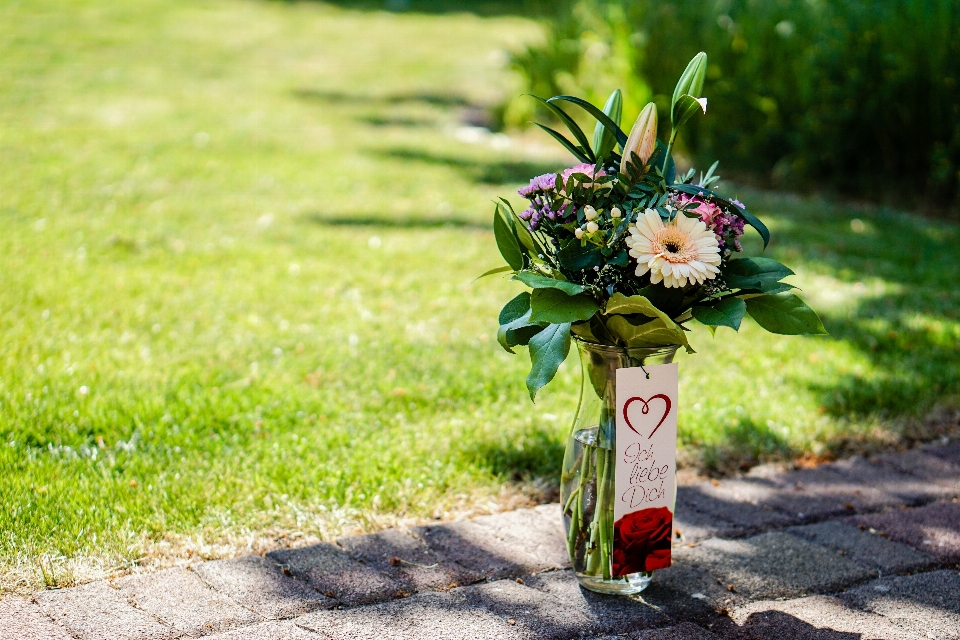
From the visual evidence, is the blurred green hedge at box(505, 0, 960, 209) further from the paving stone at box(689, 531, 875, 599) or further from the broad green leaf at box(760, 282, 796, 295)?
the broad green leaf at box(760, 282, 796, 295)

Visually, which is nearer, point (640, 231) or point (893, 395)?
point (640, 231)

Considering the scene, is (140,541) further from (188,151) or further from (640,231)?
(188,151)

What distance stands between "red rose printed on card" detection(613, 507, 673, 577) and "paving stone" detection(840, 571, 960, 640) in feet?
1.60

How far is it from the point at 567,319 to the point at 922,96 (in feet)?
17.6

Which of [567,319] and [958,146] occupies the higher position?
[958,146]

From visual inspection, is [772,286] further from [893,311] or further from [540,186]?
[893,311]

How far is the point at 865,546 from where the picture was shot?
2.60 meters

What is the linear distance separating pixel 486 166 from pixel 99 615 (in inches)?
225

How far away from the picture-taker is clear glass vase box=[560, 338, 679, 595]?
2.21 m

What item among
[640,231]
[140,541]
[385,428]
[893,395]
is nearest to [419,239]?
[385,428]

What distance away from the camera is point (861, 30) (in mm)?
6535

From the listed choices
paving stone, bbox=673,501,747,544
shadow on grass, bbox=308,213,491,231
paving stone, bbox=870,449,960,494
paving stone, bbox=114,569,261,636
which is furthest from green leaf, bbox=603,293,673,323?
shadow on grass, bbox=308,213,491,231

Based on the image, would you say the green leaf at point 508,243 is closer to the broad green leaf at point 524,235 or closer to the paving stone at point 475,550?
the broad green leaf at point 524,235

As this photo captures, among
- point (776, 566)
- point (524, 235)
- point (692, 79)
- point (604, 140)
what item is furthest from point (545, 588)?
point (692, 79)
